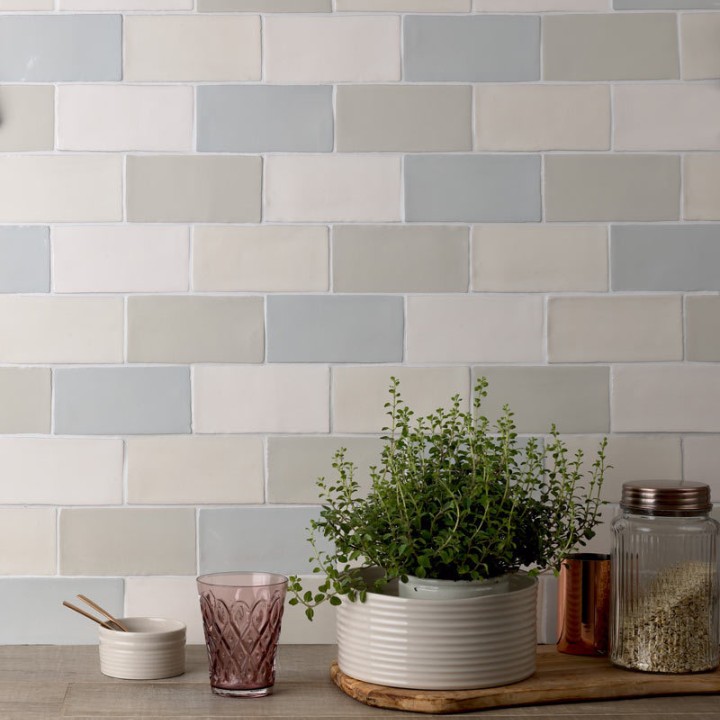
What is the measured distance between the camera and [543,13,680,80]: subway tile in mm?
1381

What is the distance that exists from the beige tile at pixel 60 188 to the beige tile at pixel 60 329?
12 cm

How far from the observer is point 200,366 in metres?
1.36

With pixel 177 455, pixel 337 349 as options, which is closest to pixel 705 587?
pixel 337 349

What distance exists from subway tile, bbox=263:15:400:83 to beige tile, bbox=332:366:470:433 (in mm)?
418

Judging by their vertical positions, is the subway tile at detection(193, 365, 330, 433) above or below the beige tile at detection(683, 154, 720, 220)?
below

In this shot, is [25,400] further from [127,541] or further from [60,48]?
[60,48]

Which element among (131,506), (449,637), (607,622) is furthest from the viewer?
(131,506)

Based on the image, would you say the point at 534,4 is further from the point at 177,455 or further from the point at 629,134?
the point at 177,455

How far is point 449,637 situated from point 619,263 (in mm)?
598

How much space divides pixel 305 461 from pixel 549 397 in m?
0.35

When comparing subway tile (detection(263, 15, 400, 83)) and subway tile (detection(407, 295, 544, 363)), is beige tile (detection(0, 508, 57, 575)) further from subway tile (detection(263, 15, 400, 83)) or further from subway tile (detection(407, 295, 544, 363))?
subway tile (detection(263, 15, 400, 83))

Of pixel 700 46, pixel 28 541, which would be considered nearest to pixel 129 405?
pixel 28 541

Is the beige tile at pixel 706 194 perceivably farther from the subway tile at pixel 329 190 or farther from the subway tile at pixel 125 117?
the subway tile at pixel 125 117

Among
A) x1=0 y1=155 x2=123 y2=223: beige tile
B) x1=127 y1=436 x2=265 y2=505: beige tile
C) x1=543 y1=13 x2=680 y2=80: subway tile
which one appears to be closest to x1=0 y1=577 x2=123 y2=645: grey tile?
x1=127 y1=436 x2=265 y2=505: beige tile
